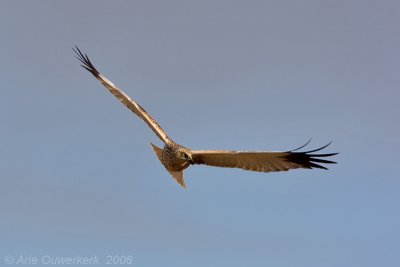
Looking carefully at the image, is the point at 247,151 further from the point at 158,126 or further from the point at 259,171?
the point at 158,126

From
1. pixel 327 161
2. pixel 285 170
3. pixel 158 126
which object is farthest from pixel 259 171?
pixel 158 126

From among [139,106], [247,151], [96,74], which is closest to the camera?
[247,151]

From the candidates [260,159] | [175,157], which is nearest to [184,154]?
[175,157]

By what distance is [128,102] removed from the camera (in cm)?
1947

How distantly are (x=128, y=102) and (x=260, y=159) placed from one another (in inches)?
206

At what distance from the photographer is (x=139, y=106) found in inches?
747

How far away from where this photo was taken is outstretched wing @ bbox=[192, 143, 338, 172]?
51.1 ft

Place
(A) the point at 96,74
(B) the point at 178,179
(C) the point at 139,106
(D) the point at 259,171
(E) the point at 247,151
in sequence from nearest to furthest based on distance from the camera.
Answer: (E) the point at 247,151 < (D) the point at 259,171 < (B) the point at 178,179 < (C) the point at 139,106 < (A) the point at 96,74

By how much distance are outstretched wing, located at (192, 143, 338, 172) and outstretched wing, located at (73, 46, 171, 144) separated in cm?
144

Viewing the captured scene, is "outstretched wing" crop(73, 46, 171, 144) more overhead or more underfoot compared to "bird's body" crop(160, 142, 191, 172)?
more overhead

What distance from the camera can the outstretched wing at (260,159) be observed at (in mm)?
15564

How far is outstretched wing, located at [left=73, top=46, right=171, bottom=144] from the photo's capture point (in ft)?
59.2

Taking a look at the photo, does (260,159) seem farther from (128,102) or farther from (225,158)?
(128,102)

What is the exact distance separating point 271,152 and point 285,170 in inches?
40.3
